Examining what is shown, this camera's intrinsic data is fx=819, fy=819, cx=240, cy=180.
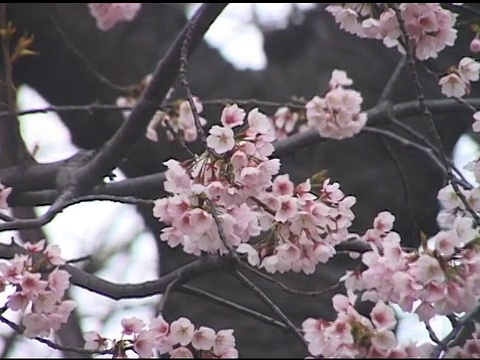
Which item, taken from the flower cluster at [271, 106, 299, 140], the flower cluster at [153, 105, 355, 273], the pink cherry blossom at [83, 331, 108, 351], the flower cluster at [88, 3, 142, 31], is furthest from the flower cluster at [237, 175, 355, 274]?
the flower cluster at [88, 3, 142, 31]

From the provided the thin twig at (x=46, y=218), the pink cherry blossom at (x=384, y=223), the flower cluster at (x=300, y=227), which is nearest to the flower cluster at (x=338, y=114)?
the pink cherry blossom at (x=384, y=223)

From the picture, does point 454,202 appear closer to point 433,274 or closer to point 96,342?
point 433,274

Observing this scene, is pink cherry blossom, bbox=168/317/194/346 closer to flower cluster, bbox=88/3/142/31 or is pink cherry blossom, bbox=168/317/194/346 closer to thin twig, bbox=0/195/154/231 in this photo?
thin twig, bbox=0/195/154/231

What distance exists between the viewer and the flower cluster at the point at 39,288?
99cm

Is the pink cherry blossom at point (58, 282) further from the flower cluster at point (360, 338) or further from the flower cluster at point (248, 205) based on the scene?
the flower cluster at point (360, 338)

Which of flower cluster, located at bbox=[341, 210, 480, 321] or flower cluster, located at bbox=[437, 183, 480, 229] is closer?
flower cluster, located at bbox=[341, 210, 480, 321]

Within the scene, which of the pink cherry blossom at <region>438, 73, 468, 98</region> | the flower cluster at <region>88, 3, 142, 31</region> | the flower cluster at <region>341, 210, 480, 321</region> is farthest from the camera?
the flower cluster at <region>88, 3, 142, 31</region>

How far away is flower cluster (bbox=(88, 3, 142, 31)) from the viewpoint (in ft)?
5.58

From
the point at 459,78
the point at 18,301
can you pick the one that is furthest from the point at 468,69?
the point at 18,301

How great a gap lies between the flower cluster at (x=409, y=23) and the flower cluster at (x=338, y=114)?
0.20 meters

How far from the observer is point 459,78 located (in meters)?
1.12

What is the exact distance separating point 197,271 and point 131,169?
2.26 feet

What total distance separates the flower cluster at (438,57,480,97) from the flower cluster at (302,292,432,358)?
1.25 feet

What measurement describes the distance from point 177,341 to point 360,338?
27cm
